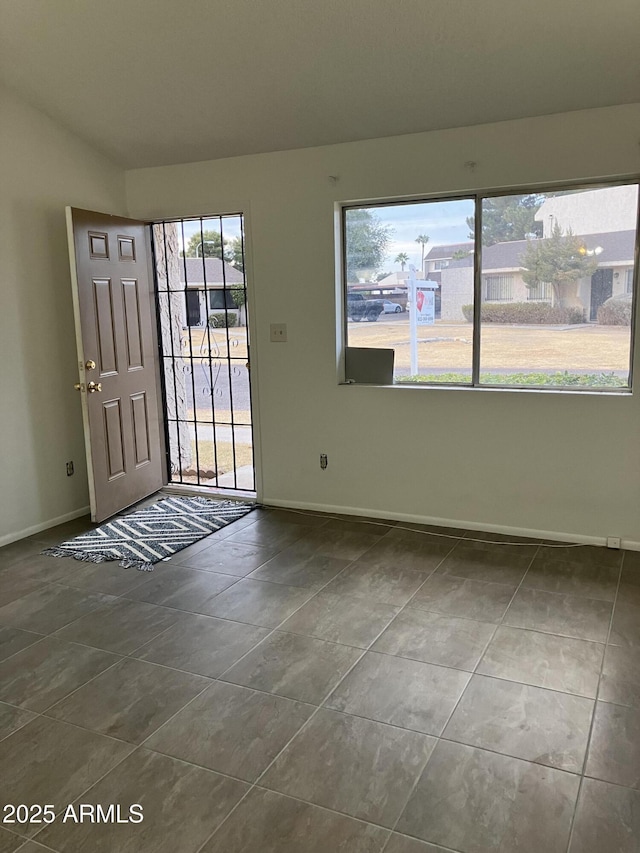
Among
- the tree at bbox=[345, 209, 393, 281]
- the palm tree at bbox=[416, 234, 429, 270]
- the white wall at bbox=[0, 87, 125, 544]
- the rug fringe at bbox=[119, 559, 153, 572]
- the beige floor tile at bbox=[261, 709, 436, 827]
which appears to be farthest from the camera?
the tree at bbox=[345, 209, 393, 281]

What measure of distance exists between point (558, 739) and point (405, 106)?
3.13m

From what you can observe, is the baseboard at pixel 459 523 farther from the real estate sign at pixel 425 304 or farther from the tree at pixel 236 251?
the tree at pixel 236 251

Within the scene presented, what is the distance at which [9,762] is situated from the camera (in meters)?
2.06

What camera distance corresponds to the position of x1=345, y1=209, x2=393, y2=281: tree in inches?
164

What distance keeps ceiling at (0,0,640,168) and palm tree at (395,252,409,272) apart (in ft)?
2.30

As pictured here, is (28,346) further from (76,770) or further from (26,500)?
(76,770)

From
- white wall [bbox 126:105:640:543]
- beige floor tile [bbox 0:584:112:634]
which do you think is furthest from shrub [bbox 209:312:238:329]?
beige floor tile [bbox 0:584:112:634]

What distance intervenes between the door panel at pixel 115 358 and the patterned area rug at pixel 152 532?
197mm

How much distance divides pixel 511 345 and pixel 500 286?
0.35m

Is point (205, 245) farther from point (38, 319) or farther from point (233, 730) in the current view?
point (233, 730)

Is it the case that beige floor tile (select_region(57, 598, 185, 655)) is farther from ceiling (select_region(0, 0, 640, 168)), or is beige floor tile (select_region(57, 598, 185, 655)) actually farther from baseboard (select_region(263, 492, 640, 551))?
ceiling (select_region(0, 0, 640, 168))

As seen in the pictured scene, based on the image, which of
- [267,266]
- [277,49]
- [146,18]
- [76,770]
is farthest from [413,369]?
[76,770]

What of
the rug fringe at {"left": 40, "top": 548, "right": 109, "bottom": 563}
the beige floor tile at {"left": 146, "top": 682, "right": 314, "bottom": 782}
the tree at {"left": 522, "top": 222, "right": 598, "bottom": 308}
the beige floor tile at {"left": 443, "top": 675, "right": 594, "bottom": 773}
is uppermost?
the tree at {"left": 522, "top": 222, "right": 598, "bottom": 308}

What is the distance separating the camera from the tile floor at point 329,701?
180 centimetres
